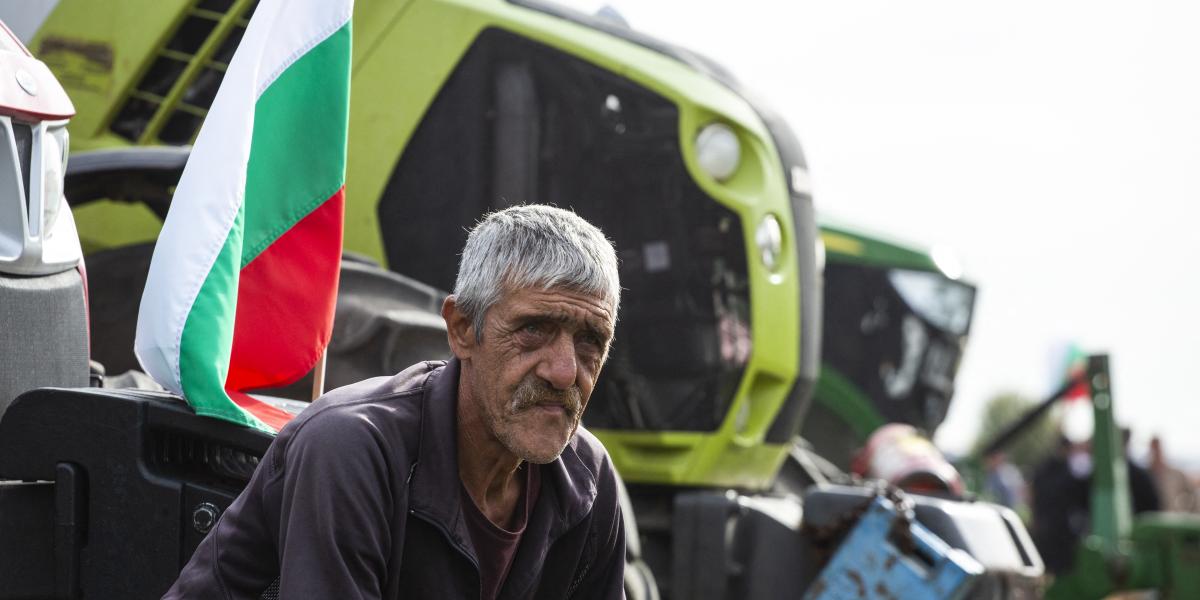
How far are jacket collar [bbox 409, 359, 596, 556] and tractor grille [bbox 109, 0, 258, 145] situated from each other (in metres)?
2.12

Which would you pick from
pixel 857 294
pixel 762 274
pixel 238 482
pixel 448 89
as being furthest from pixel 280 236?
pixel 857 294

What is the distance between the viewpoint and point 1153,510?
12844 millimetres

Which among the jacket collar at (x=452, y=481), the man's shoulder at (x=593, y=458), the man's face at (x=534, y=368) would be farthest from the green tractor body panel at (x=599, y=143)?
the man's face at (x=534, y=368)

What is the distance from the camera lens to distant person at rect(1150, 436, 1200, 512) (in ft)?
45.4

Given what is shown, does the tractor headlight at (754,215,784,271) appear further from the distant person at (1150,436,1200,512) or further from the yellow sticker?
the distant person at (1150,436,1200,512)

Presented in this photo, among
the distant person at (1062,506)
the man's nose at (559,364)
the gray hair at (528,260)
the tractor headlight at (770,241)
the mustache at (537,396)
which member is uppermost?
the gray hair at (528,260)

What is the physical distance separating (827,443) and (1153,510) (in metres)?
4.60

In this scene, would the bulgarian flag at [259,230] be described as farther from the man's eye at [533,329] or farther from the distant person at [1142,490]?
the distant person at [1142,490]

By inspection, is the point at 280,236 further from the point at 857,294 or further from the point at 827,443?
the point at 857,294

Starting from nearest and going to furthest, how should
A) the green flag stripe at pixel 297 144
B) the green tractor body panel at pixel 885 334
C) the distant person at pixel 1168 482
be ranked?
the green flag stripe at pixel 297 144, the green tractor body panel at pixel 885 334, the distant person at pixel 1168 482

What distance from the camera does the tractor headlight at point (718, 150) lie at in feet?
15.5

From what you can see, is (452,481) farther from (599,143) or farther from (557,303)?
(599,143)

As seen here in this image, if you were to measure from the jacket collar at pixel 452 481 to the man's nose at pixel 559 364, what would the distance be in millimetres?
164

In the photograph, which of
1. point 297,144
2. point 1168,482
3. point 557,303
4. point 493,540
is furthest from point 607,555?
point 1168,482
